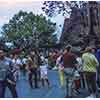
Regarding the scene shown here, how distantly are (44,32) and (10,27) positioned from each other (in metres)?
0.41

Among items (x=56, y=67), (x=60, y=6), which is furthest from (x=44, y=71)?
(x=60, y=6)

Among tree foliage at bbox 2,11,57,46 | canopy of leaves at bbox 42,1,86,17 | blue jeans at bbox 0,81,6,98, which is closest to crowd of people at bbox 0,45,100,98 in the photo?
blue jeans at bbox 0,81,6,98

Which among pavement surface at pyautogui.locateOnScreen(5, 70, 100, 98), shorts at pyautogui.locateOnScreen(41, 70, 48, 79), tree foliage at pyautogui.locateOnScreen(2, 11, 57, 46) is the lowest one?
pavement surface at pyautogui.locateOnScreen(5, 70, 100, 98)

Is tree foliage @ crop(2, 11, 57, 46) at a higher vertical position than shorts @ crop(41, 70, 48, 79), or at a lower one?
higher

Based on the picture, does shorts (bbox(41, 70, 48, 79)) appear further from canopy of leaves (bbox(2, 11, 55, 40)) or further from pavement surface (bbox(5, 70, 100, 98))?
canopy of leaves (bbox(2, 11, 55, 40))

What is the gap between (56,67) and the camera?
3.37 m

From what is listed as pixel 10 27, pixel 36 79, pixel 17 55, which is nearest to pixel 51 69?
pixel 36 79

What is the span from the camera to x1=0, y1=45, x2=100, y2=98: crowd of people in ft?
11.0

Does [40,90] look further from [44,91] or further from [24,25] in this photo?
[24,25]

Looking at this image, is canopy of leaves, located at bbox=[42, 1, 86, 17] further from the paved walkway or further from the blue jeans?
the blue jeans

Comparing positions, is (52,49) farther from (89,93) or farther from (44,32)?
(89,93)

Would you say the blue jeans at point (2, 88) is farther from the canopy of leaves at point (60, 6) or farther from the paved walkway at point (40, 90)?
the canopy of leaves at point (60, 6)

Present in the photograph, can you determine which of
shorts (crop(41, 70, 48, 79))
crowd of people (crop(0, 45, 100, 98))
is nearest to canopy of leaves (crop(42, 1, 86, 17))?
crowd of people (crop(0, 45, 100, 98))

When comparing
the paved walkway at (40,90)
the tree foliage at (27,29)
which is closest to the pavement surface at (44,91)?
the paved walkway at (40,90)
